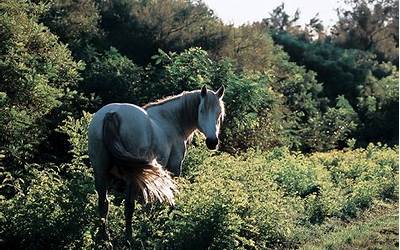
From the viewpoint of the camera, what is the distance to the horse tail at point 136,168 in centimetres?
513

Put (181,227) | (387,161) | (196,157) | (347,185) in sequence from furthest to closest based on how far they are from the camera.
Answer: (387,161) → (347,185) → (196,157) → (181,227)

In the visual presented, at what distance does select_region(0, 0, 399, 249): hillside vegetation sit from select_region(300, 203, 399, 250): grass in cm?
28

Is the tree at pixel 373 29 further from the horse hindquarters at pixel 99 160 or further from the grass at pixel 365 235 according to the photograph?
the horse hindquarters at pixel 99 160

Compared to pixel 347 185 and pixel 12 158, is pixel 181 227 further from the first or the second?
pixel 347 185

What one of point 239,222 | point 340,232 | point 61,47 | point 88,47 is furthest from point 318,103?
point 239,222

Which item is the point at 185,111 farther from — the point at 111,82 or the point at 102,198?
the point at 111,82

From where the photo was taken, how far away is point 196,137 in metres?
9.95

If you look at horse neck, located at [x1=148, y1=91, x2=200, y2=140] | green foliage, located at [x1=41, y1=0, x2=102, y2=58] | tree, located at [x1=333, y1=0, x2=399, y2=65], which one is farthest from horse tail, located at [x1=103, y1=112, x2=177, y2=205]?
tree, located at [x1=333, y1=0, x2=399, y2=65]

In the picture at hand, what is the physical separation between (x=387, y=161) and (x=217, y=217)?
348 inches

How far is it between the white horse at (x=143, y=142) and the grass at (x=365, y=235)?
2319 mm

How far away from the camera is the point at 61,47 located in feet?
38.0

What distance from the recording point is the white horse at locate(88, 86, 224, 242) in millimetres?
5176

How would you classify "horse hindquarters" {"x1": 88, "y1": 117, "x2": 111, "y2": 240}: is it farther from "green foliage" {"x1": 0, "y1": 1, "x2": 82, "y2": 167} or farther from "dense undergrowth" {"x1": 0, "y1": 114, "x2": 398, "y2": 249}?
"green foliage" {"x1": 0, "y1": 1, "x2": 82, "y2": 167}

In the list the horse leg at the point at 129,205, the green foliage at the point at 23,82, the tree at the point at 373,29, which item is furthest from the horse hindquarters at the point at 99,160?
the tree at the point at 373,29
